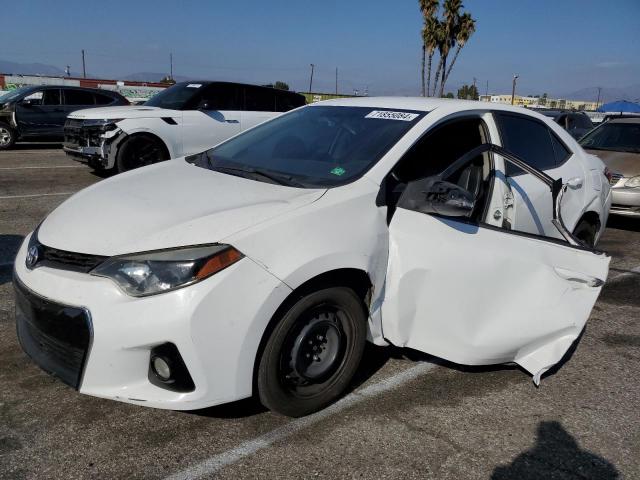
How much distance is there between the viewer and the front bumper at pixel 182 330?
2.34 m

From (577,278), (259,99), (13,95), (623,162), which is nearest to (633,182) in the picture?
(623,162)

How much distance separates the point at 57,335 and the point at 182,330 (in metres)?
0.63

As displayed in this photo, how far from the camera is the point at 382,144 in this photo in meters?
3.28

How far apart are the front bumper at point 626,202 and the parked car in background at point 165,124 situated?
609cm

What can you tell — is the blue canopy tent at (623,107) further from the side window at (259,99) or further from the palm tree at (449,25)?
the side window at (259,99)

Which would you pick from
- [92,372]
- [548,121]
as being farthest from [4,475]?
[548,121]

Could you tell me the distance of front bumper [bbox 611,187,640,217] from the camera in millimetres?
7500

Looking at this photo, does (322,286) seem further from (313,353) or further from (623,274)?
(623,274)

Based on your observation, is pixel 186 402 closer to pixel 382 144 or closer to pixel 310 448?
pixel 310 448

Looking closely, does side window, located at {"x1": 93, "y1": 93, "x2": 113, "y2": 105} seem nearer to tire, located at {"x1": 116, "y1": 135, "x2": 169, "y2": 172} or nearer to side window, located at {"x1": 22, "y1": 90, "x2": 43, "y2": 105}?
side window, located at {"x1": 22, "y1": 90, "x2": 43, "y2": 105}

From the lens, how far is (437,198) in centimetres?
291

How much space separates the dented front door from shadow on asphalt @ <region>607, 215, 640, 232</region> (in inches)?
229

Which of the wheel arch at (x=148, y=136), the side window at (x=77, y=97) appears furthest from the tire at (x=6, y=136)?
the wheel arch at (x=148, y=136)

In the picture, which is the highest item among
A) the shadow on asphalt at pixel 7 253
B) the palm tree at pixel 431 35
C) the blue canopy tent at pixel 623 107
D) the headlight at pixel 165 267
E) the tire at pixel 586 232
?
the palm tree at pixel 431 35
